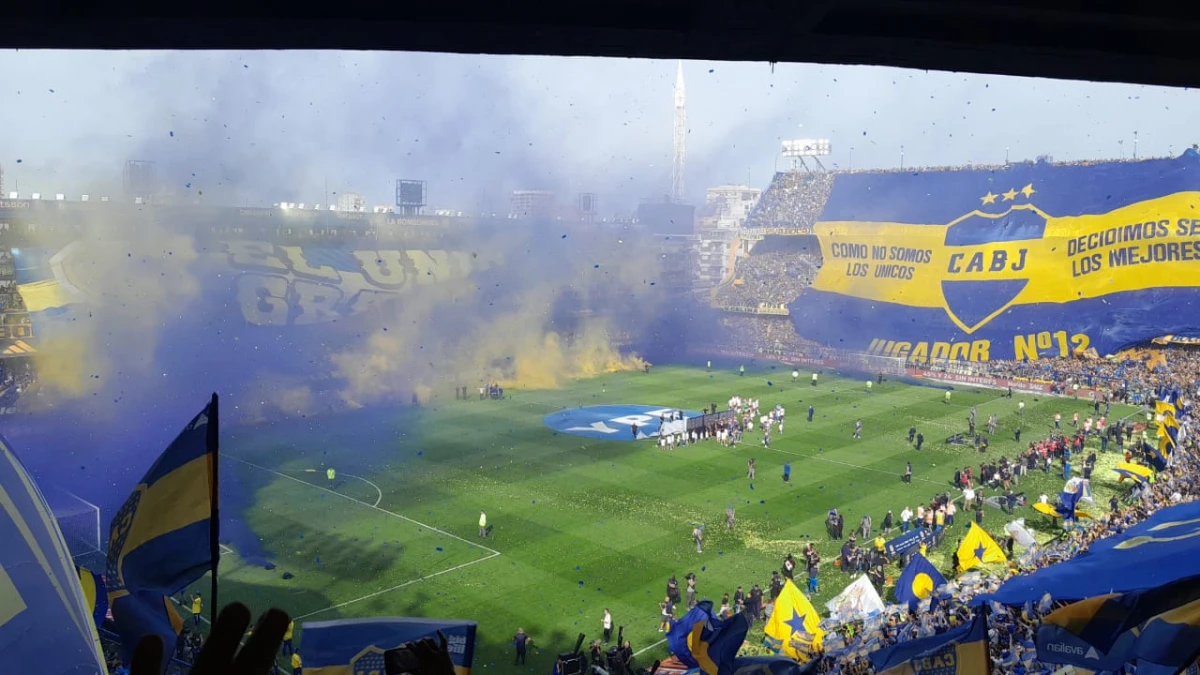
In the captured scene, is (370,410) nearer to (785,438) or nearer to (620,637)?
(785,438)

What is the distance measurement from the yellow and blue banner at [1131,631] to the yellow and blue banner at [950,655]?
0.39 metres

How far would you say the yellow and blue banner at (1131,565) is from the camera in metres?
5.14

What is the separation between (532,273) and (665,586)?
968 inches

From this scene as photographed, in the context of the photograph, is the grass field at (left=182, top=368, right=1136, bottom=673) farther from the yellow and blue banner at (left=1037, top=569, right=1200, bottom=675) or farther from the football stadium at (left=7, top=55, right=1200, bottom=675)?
the yellow and blue banner at (left=1037, top=569, right=1200, bottom=675)

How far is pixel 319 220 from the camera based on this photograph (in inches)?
1372

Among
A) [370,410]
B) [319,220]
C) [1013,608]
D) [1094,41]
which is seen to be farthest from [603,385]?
[1094,41]

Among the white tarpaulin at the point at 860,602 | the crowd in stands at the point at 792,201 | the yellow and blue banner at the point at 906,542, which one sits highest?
the crowd in stands at the point at 792,201

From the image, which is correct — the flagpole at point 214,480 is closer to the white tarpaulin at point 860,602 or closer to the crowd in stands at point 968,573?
the crowd in stands at point 968,573

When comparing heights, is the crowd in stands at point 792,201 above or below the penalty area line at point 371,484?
above

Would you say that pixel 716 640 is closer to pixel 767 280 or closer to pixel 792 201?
pixel 767 280

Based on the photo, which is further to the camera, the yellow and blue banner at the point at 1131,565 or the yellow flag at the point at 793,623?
the yellow flag at the point at 793,623

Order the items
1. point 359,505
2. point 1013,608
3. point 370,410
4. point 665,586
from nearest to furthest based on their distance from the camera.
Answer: point 1013,608, point 665,586, point 359,505, point 370,410

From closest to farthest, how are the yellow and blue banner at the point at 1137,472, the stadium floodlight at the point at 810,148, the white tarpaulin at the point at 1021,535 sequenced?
the white tarpaulin at the point at 1021,535 → the yellow and blue banner at the point at 1137,472 → the stadium floodlight at the point at 810,148

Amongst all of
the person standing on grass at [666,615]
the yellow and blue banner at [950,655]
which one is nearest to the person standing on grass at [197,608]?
the person standing on grass at [666,615]
